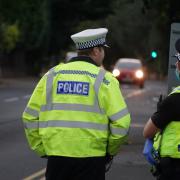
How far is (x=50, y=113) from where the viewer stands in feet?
17.0

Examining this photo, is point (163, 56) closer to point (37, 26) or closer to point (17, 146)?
point (37, 26)

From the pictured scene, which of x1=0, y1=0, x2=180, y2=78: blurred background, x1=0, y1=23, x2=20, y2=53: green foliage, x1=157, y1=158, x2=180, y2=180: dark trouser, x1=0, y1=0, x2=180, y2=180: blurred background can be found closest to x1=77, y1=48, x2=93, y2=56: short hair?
x1=157, y1=158, x2=180, y2=180: dark trouser

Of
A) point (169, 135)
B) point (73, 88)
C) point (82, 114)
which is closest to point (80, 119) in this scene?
→ point (82, 114)

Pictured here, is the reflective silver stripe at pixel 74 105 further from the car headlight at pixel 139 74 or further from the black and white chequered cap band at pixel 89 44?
the car headlight at pixel 139 74

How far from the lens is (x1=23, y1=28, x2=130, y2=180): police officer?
16.6ft

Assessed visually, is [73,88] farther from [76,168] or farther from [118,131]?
[76,168]

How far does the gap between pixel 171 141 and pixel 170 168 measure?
0.18m

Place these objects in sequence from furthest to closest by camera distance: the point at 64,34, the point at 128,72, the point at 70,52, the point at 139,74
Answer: the point at 64,34 < the point at 70,52 < the point at 139,74 < the point at 128,72

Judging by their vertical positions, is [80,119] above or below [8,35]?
above

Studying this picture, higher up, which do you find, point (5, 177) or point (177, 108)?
point (177, 108)

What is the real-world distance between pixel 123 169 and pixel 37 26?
4471 cm

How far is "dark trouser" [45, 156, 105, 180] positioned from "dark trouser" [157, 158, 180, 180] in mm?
434

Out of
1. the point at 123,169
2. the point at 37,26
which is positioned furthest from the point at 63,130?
the point at 37,26

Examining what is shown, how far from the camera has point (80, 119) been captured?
5.09 metres
